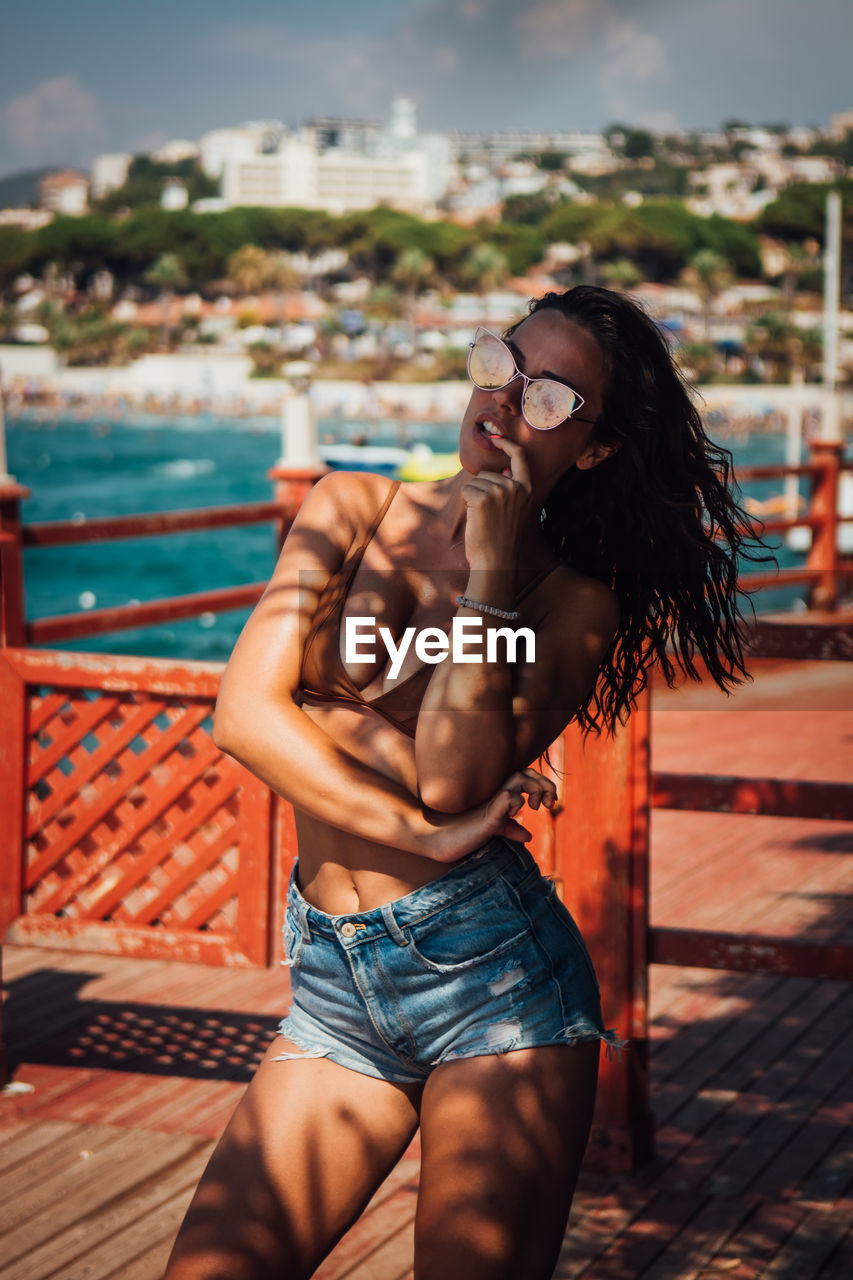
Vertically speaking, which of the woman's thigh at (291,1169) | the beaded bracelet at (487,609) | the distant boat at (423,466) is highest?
the distant boat at (423,466)

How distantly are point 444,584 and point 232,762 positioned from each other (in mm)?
1426

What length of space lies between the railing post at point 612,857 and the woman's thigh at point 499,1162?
143cm

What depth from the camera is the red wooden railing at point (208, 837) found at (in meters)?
2.91

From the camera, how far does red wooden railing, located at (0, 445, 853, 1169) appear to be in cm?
291

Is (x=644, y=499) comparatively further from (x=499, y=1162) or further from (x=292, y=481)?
(x=292, y=481)

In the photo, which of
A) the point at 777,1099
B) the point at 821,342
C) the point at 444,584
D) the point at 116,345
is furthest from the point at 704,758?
the point at 116,345

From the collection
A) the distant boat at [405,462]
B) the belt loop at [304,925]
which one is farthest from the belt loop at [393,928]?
the distant boat at [405,462]

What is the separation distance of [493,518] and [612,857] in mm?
1581

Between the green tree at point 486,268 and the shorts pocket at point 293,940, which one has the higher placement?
the green tree at point 486,268

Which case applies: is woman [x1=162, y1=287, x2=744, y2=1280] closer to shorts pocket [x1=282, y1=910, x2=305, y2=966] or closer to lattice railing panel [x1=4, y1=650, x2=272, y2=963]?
shorts pocket [x1=282, y1=910, x2=305, y2=966]

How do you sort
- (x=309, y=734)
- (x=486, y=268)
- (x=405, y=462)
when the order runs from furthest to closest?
(x=486, y=268) < (x=405, y=462) < (x=309, y=734)

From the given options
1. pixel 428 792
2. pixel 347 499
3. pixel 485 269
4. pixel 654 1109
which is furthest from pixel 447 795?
pixel 485 269

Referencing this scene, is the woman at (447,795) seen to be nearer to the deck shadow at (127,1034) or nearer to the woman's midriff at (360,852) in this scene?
the woman's midriff at (360,852)

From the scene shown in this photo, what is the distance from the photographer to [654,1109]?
3.43 meters
